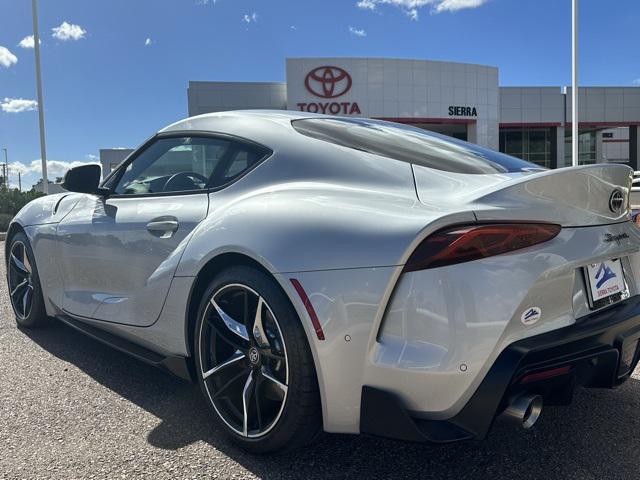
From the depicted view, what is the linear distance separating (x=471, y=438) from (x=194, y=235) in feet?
4.76

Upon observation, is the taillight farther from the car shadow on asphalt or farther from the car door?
the car door

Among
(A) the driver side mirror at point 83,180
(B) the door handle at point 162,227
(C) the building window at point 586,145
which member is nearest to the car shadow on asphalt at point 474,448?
(B) the door handle at point 162,227

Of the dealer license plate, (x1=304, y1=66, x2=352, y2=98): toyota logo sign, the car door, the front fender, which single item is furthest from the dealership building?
the dealer license plate

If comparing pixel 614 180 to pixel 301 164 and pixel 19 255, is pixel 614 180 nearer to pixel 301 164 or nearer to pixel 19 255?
pixel 301 164

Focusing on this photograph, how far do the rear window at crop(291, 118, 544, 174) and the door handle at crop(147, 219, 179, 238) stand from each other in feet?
2.51

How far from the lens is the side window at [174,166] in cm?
276

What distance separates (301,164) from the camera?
2.35 metres

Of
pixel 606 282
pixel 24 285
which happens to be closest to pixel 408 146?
pixel 606 282

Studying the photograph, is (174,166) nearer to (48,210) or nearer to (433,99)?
(48,210)

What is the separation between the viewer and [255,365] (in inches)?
88.2

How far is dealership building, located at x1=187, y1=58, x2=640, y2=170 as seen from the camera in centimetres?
2791

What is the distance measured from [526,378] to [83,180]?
2790 mm

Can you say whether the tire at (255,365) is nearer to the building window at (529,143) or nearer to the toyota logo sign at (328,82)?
the toyota logo sign at (328,82)

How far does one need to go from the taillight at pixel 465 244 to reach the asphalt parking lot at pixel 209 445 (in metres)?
0.93
